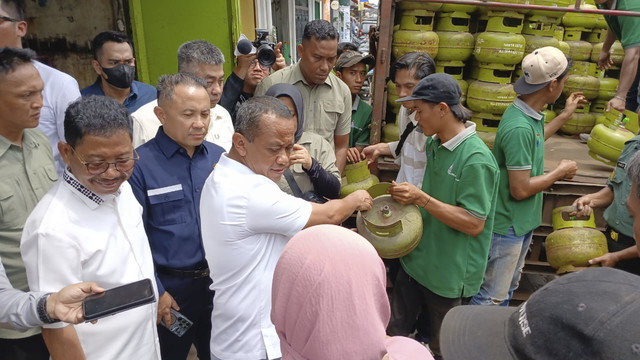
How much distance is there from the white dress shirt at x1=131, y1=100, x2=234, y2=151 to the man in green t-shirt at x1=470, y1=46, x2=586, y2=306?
1.99m

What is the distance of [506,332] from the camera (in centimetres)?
106

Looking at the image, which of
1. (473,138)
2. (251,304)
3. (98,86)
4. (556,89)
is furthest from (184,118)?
(556,89)

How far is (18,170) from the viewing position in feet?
6.11

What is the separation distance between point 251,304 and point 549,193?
310 centimetres

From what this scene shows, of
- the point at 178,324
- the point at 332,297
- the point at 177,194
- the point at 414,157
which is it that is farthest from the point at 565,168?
the point at 178,324

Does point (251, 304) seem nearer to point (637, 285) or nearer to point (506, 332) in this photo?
point (506, 332)

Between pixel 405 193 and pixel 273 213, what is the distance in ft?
3.19

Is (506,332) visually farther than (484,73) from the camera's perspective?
No

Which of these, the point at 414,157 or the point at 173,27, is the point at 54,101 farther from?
the point at 414,157

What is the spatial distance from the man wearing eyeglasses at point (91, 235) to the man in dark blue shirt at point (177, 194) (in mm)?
395

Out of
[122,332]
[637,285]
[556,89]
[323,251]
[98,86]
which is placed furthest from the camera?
[98,86]

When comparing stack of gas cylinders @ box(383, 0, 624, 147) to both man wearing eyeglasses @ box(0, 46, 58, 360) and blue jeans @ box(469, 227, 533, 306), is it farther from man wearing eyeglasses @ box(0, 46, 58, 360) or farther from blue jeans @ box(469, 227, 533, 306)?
man wearing eyeglasses @ box(0, 46, 58, 360)

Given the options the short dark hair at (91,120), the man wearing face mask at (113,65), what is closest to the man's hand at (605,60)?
the man wearing face mask at (113,65)

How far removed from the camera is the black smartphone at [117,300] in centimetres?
137
